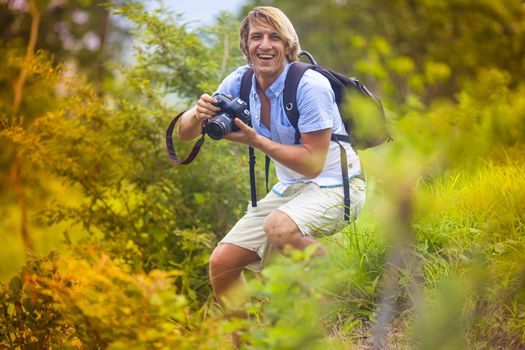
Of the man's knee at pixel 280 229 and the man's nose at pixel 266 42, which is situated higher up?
the man's nose at pixel 266 42

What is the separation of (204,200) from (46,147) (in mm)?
1318

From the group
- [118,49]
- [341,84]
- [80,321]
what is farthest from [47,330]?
[118,49]

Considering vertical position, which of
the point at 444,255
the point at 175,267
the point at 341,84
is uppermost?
the point at 341,84

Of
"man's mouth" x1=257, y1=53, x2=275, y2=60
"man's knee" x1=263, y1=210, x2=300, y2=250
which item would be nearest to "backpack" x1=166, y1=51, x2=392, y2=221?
"man's mouth" x1=257, y1=53, x2=275, y2=60

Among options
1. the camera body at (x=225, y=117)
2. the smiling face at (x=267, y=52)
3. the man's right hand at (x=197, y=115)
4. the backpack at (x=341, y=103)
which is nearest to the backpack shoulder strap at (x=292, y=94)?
the backpack at (x=341, y=103)

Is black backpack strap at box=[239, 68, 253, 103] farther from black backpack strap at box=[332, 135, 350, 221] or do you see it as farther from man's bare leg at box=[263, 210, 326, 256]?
man's bare leg at box=[263, 210, 326, 256]

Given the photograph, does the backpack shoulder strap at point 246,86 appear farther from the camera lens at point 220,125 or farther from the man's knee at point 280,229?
the man's knee at point 280,229

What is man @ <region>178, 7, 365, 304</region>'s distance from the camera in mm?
3539

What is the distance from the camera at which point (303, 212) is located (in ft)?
11.7

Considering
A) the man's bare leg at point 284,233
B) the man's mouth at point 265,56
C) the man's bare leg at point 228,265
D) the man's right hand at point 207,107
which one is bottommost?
the man's bare leg at point 228,265

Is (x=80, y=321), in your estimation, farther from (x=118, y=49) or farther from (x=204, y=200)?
(x=118, y=49)

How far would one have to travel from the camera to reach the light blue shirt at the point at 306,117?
3.54 metres

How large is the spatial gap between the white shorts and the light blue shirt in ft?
0.14

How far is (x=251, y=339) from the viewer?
260 cm
